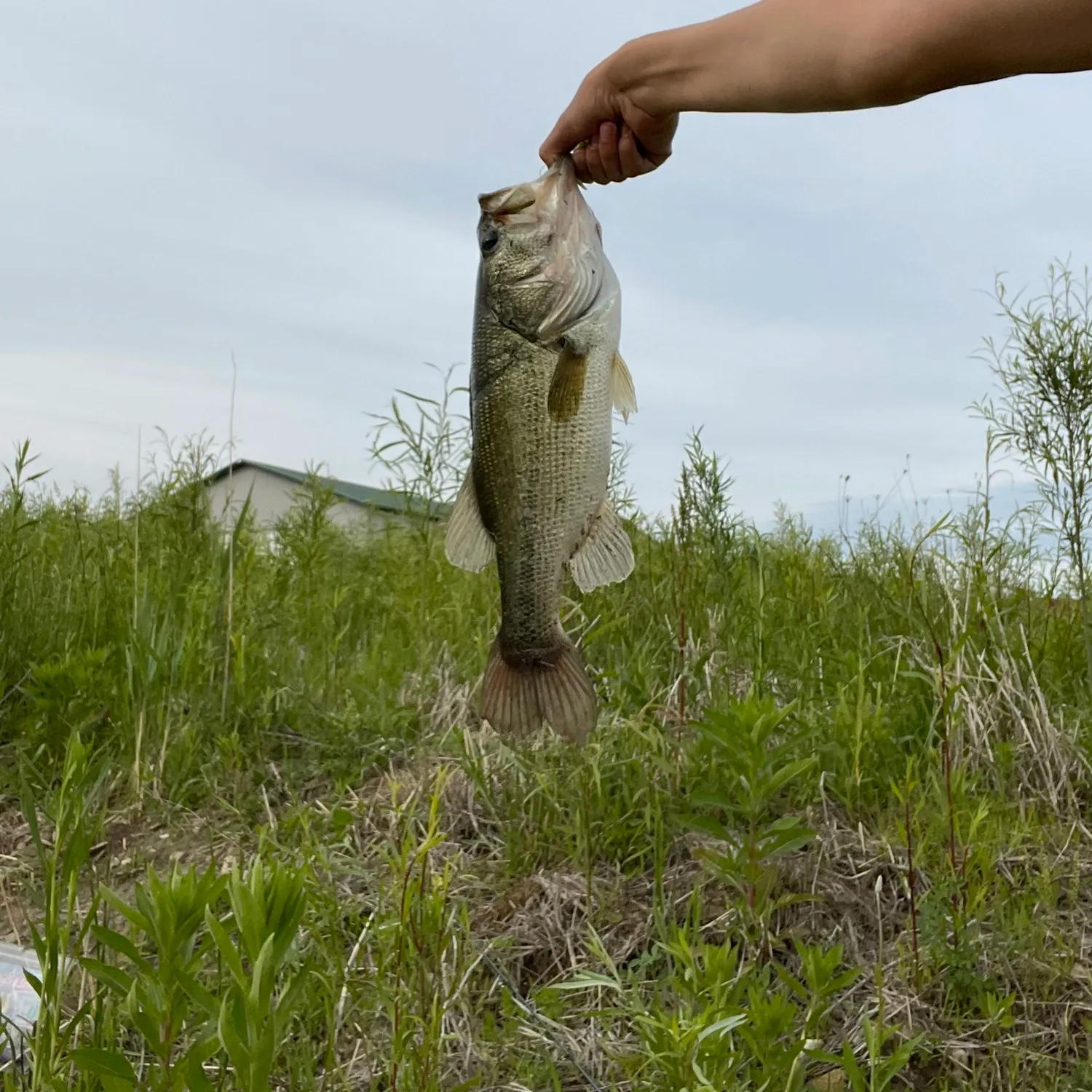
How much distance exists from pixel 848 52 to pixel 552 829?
88.7 inches

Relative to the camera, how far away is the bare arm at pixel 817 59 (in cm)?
183

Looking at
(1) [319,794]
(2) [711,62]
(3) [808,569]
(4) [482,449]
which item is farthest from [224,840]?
(3) [808,569]

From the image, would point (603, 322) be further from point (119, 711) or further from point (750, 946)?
point (119, 711)

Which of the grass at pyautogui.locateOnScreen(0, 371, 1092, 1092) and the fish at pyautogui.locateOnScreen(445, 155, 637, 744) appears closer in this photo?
the grass at pyautogui.locateOnScreen(0, 371, 1092, 1092)

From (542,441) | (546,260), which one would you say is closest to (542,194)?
(546,260)

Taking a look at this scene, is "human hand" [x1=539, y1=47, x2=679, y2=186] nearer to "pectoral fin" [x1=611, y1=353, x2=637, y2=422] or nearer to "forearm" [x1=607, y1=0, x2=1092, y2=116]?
"forearm" [x1=607, y1=0, x2=1092, y2=116]

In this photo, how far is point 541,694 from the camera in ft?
8.47

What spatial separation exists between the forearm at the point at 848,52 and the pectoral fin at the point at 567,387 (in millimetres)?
620

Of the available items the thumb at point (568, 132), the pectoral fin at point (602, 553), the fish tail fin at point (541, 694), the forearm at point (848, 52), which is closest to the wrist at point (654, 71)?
the forearm at point (848, 52)

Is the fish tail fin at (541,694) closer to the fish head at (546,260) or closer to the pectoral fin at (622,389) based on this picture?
the pectoral fin at (622,389)

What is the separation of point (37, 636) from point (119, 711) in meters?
0.72

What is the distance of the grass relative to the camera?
204 cm

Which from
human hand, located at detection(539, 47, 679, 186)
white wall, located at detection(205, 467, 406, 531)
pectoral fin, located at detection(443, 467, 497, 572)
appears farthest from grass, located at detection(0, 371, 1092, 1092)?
human hand, located at detection(539, 47, 679, 186)

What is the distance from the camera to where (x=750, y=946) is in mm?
2602
